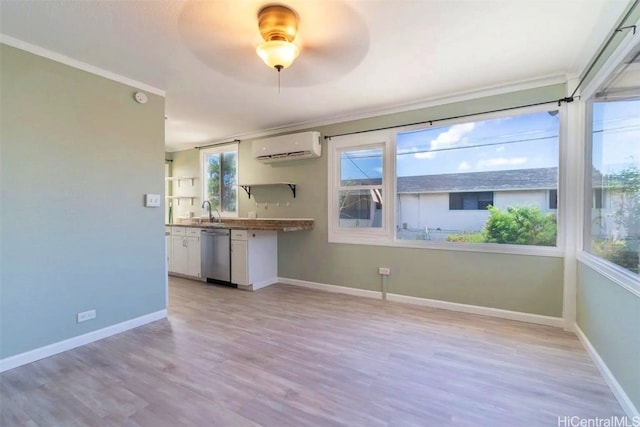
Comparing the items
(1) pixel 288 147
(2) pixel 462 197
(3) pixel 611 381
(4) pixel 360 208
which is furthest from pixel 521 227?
(1) pixel 288 147

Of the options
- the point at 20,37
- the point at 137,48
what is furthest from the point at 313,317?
the point at 20,37

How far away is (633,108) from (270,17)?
Result: 2.37 meters

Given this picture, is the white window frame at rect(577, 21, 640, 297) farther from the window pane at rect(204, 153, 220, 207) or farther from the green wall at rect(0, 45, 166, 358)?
the window pane at rect(204, 153, 220, 207)

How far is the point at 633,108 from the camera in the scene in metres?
1.84

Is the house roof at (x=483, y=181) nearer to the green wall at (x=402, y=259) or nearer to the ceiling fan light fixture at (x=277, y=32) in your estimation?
the green wall at (x=402, y=259)

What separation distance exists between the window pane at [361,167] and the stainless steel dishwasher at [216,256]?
1947 mm

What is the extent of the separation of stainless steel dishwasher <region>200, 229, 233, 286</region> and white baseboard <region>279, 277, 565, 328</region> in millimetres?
1035

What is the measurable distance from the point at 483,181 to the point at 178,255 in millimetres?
4694

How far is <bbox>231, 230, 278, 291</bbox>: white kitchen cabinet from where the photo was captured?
4242 millimetres

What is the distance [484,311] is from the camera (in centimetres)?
323

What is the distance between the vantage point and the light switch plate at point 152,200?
306 centimetres

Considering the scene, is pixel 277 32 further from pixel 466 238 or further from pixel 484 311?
pixel 484 311

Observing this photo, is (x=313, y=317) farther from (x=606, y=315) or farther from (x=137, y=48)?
(x=137, y=48)

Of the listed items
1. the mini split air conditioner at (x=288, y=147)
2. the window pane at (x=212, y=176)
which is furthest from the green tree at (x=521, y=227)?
the window pane at (x=212, y=176)
